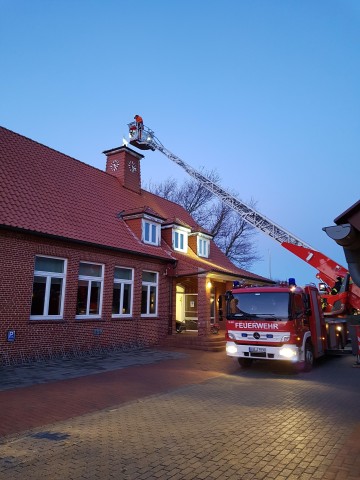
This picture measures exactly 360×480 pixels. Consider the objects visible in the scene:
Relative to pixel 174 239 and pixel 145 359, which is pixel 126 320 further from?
pixel 174 239

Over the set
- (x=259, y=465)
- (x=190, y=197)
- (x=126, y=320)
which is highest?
(x=190, y=197)

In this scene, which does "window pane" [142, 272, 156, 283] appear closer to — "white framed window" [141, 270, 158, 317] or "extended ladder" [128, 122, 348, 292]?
"white framed window" [141, 270, 158, 317]

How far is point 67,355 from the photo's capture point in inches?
534

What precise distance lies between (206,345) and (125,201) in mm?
9231

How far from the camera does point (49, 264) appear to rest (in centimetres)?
1368

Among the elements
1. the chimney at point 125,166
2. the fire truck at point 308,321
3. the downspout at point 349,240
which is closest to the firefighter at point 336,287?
the fire truck at point 308,321

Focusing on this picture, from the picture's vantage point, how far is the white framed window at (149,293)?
59.1ft

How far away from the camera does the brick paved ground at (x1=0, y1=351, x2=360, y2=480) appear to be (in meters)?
4.46

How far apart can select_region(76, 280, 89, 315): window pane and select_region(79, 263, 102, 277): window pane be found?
1.20 ft

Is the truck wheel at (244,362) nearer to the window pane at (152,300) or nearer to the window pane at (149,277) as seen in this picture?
the window pane at (152,300)

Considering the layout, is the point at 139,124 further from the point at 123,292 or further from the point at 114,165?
the point at 123,292

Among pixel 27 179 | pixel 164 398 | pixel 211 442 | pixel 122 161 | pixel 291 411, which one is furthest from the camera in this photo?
pixel 122 161

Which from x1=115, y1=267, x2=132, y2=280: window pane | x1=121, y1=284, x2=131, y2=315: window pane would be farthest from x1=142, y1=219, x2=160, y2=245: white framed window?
x1=121, y1=284, x2=131, y2=315: window pane

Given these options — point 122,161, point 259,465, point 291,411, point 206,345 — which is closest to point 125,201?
point 122,161
